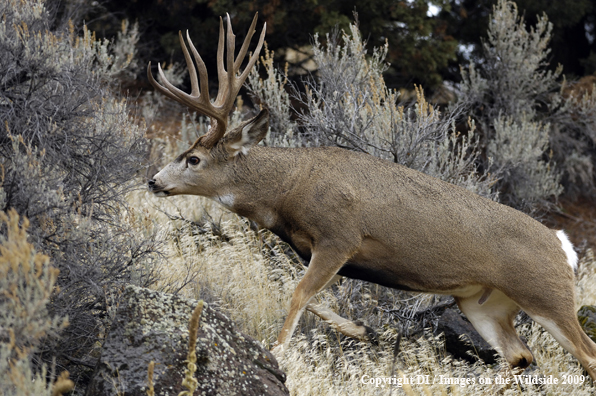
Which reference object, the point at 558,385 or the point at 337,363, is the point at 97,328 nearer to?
the point at 337,363

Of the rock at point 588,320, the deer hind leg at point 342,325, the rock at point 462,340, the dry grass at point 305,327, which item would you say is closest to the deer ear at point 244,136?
the dry grass at point 305,327

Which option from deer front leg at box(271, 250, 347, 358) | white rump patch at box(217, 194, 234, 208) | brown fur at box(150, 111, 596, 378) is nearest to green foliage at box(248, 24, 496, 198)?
brown fur at box(150, 111, 596, 378)

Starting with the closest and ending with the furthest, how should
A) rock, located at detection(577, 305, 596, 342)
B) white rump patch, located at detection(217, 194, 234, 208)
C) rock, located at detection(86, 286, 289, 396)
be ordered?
rock, located at detection(86, 286, 289, 396)
white rump patch, located at detection(217, 194, 234, 208)
rock, located at detection(577, 305, 596, 342)

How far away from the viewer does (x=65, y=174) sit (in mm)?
5004

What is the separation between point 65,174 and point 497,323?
4008mm

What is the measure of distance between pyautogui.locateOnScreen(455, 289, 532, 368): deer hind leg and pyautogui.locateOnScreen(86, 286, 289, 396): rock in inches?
99.7

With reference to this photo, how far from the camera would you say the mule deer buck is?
17.6 feet

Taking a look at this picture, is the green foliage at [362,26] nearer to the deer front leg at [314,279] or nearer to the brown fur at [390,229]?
the brown fur at [390,229]

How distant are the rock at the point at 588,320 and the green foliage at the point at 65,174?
431cm

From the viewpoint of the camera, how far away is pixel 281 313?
A: 21.4 feet

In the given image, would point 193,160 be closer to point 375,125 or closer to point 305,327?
point 305,327

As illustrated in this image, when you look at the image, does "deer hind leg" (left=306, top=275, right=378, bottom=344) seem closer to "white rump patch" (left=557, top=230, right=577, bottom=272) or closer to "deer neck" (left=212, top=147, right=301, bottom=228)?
"deer neck" (left=212, top=147, right=301, bottom=228)

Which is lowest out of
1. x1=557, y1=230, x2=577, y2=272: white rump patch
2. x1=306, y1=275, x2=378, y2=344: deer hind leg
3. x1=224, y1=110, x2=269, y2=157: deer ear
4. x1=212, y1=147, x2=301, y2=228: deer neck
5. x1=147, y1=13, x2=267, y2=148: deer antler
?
x1=306, y1=275, x2=378, y2=344: deer hind leg

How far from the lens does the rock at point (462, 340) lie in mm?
6176
